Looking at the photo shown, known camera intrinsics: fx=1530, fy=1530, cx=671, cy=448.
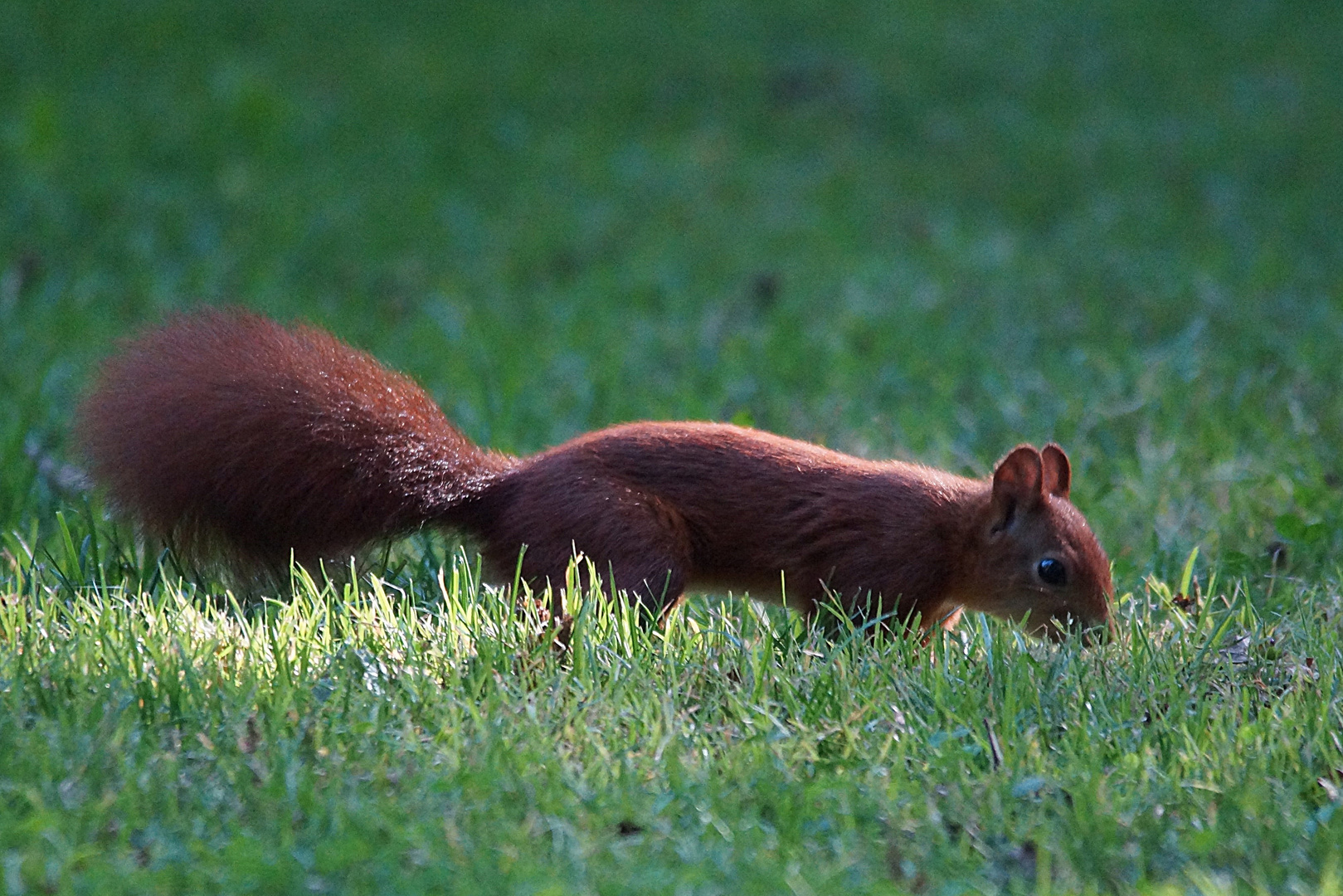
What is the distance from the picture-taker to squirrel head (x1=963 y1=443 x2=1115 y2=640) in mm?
3701

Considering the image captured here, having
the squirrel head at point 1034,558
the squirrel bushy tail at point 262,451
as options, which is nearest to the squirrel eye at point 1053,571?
the squirrel head at point 1034,558

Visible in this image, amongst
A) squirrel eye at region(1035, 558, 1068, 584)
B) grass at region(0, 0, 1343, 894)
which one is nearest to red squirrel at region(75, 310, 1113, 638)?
squirrel eye at region(1035, 558, 1068, 584)

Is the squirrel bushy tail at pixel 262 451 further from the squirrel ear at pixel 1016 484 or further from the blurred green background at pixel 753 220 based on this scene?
the squirrel ear at pixel 1016 484

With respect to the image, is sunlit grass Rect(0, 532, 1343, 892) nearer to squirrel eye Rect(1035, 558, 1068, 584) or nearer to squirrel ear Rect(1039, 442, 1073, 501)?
squirrel eye Rect(1035, 558, 1068, 584)

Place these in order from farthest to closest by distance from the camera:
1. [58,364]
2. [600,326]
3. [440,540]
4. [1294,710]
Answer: [600,326] → [58,364] → [440,540] → [1294,710]

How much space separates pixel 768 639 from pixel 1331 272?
18.8 feet

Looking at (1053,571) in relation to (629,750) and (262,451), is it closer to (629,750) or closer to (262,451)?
(629,750)

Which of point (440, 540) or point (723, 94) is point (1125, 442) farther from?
point (723, 94)

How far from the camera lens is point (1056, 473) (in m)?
3.97

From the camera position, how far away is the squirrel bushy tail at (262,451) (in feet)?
11.7

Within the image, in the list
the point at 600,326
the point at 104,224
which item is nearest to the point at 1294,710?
the point at 600,326

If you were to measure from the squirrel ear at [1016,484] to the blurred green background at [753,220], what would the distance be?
2.27ft

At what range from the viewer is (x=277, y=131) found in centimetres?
935

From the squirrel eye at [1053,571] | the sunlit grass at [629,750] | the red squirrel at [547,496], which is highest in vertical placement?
the red squirrel at [547,496]
